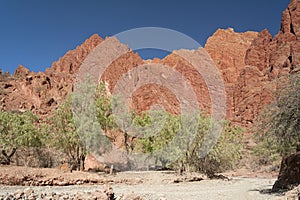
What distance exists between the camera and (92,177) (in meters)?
23.5

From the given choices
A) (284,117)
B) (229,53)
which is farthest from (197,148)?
(229,53)

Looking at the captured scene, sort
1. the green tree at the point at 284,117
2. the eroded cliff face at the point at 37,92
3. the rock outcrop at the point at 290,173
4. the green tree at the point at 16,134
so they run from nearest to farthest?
the green tree at the point at 284,117 → the rock outcrop at the point at 290,173 → the green tree at the point at 16,134 → the eroded cliff face at the point at 37,92

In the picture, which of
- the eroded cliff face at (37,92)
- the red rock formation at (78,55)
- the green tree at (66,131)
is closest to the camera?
the green tree at (66,131)

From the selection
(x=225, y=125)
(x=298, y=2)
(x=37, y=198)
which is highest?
(x=298, y=2)

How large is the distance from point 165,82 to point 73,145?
68.6 m

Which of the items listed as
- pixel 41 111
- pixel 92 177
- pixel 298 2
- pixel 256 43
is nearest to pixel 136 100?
pixel 41 111

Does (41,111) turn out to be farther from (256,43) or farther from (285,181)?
(256,43)

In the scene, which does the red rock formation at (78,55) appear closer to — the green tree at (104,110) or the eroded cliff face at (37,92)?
the eroded cliff face at (37,92)

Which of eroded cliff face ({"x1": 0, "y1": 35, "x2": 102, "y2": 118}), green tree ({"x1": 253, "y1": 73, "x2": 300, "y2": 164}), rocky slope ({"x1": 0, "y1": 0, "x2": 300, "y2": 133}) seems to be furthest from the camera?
rocky slope ({"x1": 0, "y1": 0, "x2": 300, "y2": 133})

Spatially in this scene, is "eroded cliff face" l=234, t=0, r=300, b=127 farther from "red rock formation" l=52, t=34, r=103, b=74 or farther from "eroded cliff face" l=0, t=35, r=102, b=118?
"red rock formation" l=52, t=34, r=103, b=74

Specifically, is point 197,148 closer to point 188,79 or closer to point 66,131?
point 66,131

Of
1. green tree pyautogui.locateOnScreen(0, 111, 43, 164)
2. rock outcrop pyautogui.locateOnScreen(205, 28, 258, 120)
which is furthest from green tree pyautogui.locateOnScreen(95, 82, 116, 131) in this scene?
rock outcrop pyautogui.locateOnScreen(205, 28, 258, 120)

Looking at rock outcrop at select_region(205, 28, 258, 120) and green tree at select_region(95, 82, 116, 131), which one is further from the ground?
rock outcrop at select_region(205, 28, 258, 120)

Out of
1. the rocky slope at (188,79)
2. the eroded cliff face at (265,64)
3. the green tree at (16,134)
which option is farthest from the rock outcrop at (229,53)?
the green tree at (16,134)
